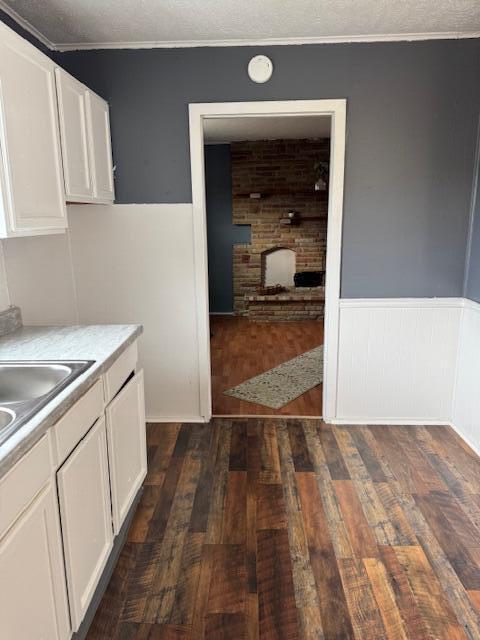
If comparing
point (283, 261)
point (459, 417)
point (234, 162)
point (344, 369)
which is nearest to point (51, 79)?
point (344, 369)

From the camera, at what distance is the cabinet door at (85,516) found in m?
Answer: 1.38

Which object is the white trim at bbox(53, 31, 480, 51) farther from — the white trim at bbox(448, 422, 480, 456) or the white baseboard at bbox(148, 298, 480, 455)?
the white trim at bbox(448, 422, 480, 456)

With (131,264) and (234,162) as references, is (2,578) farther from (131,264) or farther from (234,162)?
(234,162)

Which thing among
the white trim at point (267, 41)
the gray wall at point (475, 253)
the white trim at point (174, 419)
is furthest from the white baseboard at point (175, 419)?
Result: the white trim at point (267, 41)

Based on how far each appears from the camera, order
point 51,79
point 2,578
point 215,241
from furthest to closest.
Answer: point 215,241, point 51,79, point 2,578

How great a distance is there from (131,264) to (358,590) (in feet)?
→ 7.26

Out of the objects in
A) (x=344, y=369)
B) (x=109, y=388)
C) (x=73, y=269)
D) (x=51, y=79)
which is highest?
(x=51, y=79)

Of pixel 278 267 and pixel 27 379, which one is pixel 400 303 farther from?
pixel 278 267

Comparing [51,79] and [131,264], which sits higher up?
[51,79]

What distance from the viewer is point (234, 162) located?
6.34 meters

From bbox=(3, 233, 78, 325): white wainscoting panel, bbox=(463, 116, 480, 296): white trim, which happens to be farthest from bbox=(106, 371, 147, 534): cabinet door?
bbox=(463, 116, 480, 296): white trim

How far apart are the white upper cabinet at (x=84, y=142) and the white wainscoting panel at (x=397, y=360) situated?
5.52ft

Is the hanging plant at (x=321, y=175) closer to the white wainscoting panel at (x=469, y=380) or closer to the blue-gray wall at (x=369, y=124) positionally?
the blue-gray wall at (x=369, y=124)

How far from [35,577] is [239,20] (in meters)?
2.61
